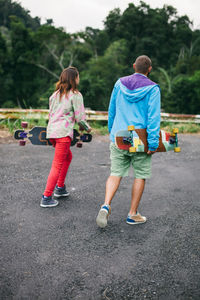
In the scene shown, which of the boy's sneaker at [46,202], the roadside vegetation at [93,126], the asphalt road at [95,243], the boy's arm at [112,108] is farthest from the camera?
the roadside vegetation at [93,126]

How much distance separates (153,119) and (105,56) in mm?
37666

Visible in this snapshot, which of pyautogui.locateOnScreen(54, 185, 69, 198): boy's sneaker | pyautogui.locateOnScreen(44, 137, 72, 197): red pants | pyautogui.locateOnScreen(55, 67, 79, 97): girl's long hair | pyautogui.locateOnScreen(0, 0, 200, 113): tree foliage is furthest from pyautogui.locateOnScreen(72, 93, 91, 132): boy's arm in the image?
pyautogui.locateOnScreen(0, 0, 200, 113): tree foliage

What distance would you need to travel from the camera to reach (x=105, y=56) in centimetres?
3931

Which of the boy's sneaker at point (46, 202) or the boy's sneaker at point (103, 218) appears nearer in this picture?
the boy's sneaker at point (103, 218)

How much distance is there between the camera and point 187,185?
525 centimetres

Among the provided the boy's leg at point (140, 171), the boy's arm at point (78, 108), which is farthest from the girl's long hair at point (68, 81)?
the boy's leg at point (140, 171)

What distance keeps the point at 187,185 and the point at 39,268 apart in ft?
10.7

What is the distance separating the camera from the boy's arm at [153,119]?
329 centimetres

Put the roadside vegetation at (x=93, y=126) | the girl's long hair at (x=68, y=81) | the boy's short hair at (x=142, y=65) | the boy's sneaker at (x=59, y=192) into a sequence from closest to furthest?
the boy's short hair at (x=142, y=65), the girl's long hair at (x=68, y=81), the boy's sneaker at (x=59, y=192), the roadside vegetation at (x=93, y=126)

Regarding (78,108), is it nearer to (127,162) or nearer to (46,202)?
(127,162)

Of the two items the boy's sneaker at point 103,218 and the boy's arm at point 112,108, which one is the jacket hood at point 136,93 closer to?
the boy's arm at point 112,108

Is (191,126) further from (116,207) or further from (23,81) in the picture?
(23,81)

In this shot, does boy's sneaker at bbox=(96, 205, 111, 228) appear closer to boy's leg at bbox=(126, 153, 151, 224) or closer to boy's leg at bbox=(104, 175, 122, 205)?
boy's leg at bbox=(104, 175, 122, 205)

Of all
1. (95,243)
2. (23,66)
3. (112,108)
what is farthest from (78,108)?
(23,66)
